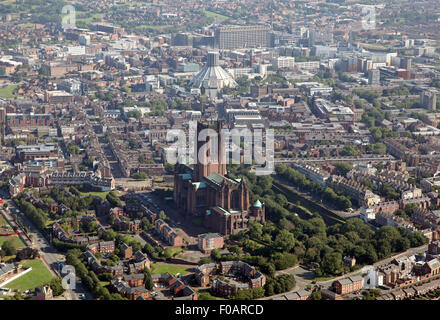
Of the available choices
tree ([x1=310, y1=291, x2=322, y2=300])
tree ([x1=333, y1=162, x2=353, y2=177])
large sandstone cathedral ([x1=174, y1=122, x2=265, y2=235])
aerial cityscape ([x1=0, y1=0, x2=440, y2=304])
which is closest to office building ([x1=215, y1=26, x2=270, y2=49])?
aerial cityscape ([x1=0, y1=0, x2=440, y2=304])

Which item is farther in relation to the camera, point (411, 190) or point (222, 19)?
point (222, 19)

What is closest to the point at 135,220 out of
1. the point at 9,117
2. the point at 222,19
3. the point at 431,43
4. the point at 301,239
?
the point at 301,239

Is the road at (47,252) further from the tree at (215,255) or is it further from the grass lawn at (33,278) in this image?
the tree at (215,255)

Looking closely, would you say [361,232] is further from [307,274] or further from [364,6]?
[364,6]

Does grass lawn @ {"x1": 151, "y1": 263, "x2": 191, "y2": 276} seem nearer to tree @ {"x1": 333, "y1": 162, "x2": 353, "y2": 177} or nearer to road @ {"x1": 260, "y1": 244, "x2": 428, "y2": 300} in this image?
road @ {"x1": 260, "y1": 244, "x2": 428, "y2": 300}

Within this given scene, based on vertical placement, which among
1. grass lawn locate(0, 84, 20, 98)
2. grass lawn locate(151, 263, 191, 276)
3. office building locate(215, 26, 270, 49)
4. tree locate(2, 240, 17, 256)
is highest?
office building locate(215, 26, 270, 49)

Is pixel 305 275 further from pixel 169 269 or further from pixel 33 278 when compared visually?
pixel 33 278

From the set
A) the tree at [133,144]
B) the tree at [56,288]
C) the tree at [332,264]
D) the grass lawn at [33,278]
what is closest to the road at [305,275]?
the tree at [332,264]
